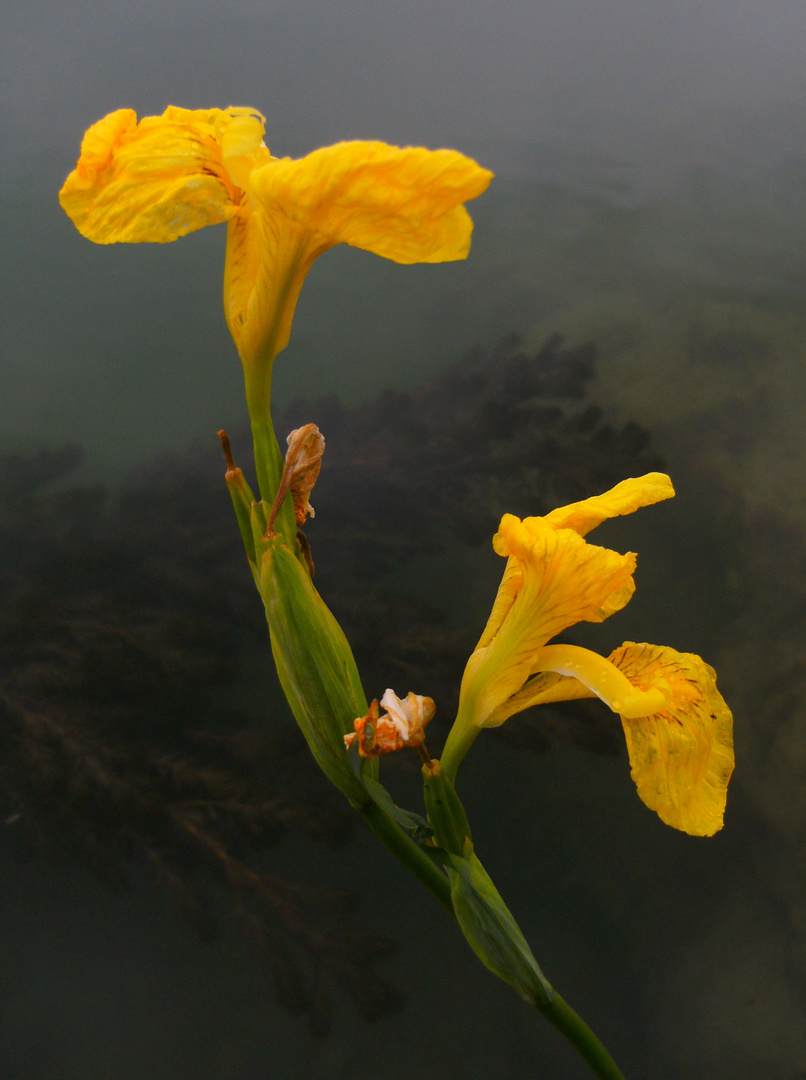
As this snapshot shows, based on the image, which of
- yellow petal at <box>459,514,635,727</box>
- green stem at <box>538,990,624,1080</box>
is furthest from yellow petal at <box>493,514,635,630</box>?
green stem at <box>538,990,624,1080</box>

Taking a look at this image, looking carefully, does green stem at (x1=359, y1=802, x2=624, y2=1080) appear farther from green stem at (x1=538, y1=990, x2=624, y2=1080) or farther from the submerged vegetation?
the submerged vegetation

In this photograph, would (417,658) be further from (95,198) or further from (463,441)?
(95,198)

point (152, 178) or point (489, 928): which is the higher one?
point (152, 178)

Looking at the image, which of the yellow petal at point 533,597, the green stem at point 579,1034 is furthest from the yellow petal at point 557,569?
the green stem at point 579,1034

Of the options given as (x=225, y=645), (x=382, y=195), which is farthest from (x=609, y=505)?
(x=225, y=645)

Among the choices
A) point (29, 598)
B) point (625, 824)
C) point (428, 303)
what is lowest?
Result: point (625, 824)

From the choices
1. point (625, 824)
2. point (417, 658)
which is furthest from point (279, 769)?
point (625, 824)

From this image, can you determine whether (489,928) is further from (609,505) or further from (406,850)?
(609,505)
